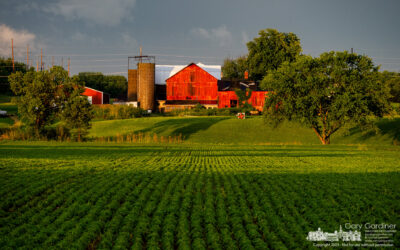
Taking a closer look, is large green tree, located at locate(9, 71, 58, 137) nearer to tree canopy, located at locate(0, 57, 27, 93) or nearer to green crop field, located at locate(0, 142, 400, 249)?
green crop field, located at locate(0, 142, 400, 249)

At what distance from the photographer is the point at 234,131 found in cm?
5325

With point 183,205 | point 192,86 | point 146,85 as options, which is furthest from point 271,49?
point 183,205

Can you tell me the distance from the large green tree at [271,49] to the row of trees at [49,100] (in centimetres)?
6521

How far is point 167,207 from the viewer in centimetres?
1302

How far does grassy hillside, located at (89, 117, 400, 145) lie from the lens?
48781 millimetres

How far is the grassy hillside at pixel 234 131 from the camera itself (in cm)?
4878

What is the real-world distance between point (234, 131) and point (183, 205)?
40.4 m

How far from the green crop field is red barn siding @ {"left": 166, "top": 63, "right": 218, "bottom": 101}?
222 feet

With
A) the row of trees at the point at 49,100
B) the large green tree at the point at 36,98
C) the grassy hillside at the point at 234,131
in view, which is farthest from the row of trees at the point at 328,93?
the large green tree at the point at 36,98

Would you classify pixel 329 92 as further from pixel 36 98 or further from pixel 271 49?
pixel 271 49

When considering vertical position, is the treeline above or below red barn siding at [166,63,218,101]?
above

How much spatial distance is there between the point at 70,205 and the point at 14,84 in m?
35.6

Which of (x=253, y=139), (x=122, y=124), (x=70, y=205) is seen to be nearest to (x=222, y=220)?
(x=70, y=205)

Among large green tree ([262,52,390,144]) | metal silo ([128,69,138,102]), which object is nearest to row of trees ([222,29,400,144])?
large green tree ([262,52,390,144])
